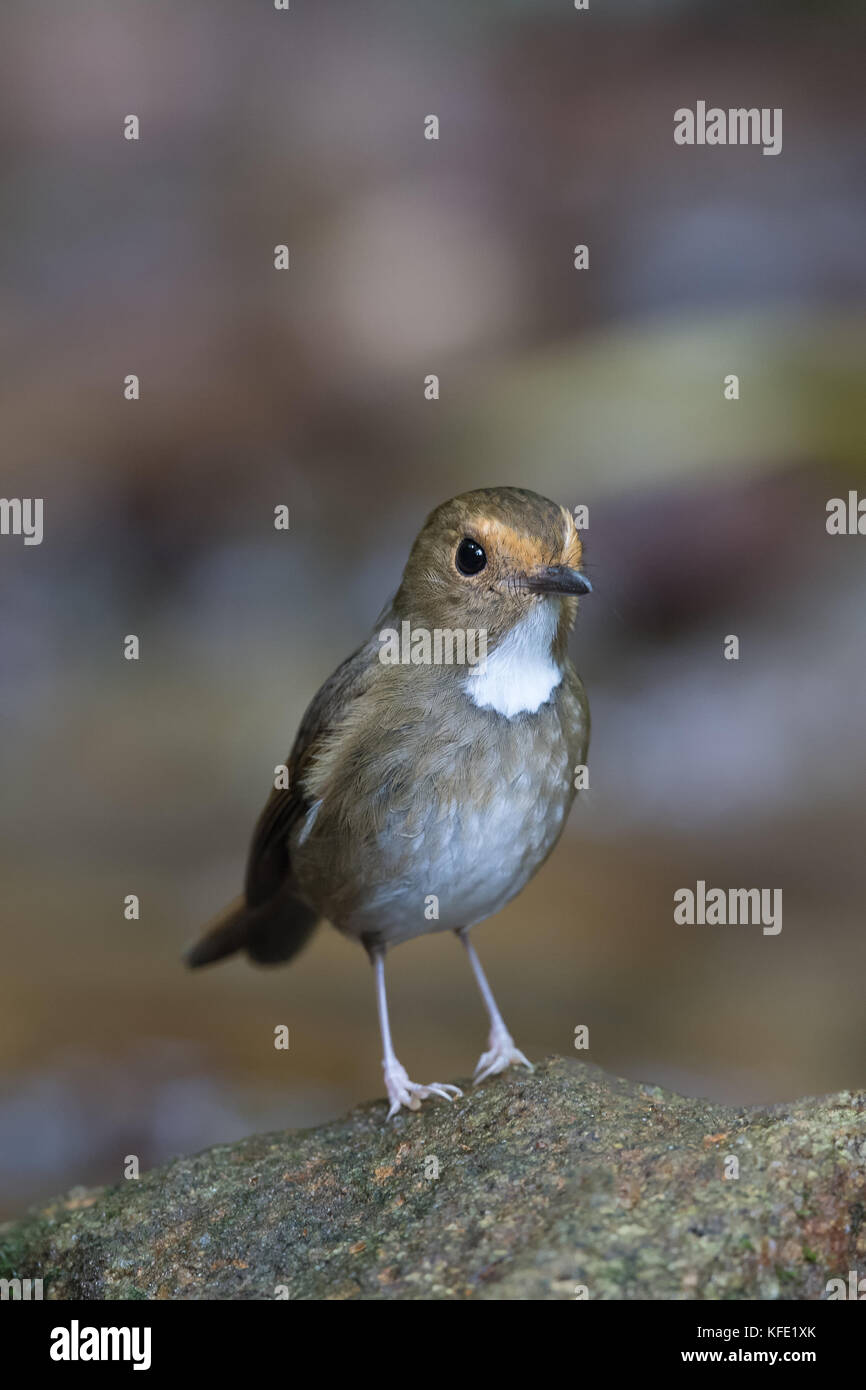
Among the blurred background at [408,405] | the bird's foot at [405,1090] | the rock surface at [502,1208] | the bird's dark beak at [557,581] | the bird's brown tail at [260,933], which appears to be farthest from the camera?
the blurred background at [408,405]

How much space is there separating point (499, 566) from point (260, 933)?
1.61m

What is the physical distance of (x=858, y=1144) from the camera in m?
2.74

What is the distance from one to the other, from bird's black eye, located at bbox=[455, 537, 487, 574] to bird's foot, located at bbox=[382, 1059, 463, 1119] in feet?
4.16

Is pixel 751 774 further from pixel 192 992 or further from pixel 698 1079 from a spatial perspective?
pixel 192 992

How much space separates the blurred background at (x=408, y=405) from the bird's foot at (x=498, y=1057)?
2764mm

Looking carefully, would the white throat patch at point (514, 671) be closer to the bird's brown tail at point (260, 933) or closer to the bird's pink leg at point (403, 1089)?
the bird's pink leg at point (403, 1089)

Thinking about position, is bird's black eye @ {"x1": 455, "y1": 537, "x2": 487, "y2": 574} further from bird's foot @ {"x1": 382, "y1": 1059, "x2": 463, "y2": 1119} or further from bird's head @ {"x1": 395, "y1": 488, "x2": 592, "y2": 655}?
bird's foot @ {"x1": 382, "y1": 1059, "x2": 463, "y2": 1119}

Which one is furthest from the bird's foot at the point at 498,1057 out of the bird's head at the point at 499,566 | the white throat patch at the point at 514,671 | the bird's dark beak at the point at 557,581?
the bird's dark beak at the point at 557,581

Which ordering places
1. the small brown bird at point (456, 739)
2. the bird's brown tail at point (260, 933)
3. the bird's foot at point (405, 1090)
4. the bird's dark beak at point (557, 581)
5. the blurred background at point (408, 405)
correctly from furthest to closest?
1. the blurred background at point (408, 405)
2. the bird's brown tail at point (260, 933)
3. the bird's foot at point (405, 1090)
4. the small brown bird at point (456, 739)
5. the bird's dark beak at point (557, 581)

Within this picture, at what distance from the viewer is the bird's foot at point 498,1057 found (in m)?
3.90

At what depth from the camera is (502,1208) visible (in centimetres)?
282

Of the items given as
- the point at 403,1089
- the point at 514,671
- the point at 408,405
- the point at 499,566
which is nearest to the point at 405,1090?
the point at 403,1089

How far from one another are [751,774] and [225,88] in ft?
16.0

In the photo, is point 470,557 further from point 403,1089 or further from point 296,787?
point 403,1089
